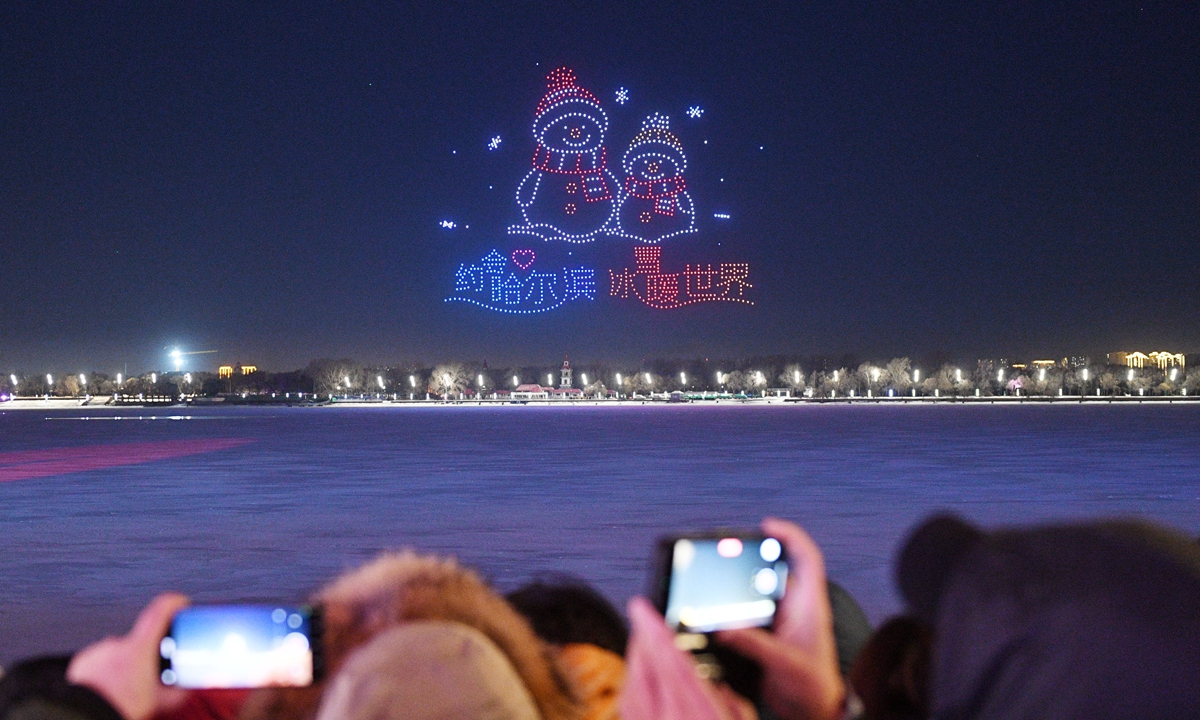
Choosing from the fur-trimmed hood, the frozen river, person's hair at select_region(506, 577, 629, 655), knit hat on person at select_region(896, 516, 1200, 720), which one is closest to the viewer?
knit hat on person at select_region(896, 516, 1200, 720)

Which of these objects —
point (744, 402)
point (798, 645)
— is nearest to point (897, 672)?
point (798, 645)

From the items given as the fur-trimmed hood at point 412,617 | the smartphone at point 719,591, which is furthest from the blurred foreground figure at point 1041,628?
the smartphone at point 719,591

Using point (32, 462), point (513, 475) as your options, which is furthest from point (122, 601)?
point (32, 462)

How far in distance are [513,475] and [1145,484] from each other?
31.8 ft

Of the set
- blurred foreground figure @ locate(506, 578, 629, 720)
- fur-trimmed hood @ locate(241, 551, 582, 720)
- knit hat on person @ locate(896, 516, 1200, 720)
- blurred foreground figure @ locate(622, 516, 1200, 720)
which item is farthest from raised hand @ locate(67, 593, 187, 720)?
knit hat on person @ locate(896, 516, 1200, 720)

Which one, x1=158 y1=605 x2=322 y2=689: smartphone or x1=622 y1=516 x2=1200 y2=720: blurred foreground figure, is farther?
x1=158 y1=605 x2=322 y2=689: smartphone

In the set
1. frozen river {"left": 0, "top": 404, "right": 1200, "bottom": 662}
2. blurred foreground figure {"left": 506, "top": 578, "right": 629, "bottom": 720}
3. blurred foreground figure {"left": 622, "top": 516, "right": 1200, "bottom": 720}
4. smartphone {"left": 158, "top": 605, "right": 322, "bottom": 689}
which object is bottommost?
frozen river {"left": 0, "top": 404, "right": 1200, "bottom": 662}

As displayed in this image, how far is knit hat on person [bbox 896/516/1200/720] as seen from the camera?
0.99 m

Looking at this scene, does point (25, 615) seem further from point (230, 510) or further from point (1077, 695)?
point (1077, 695)

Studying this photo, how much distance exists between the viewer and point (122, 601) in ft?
25.4

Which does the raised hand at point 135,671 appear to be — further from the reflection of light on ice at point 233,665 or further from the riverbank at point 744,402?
the riverbank at point 744,402

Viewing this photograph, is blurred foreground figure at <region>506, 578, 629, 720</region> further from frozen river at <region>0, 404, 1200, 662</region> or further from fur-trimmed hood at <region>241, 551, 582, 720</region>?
frozen river at <region>0, 404, 1200, 662</region>

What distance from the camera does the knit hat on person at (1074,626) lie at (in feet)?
3.25

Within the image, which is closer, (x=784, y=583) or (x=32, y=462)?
(x=784, y=583)
